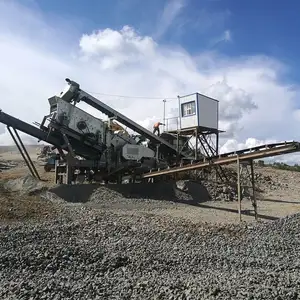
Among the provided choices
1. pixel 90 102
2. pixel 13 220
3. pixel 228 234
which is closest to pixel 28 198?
pixel 13 220

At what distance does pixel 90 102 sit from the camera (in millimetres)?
21156

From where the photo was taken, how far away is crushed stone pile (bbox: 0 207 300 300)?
629cm

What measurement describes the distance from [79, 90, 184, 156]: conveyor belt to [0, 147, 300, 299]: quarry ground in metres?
6.82

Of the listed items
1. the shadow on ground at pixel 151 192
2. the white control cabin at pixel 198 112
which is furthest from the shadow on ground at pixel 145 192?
the white control cabin at pixel 198 112

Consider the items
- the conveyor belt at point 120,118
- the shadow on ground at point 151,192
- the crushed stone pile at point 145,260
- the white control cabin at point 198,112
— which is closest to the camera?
the crushed stone pile at point 145,260

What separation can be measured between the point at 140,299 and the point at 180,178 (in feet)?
63.0

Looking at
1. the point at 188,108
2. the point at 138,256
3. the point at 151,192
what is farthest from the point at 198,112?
the point at 138,256

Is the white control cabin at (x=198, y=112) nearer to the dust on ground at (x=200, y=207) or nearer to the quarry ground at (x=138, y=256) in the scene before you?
the dust on ground at (x=200, y=207)

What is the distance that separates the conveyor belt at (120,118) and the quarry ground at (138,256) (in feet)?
22.4

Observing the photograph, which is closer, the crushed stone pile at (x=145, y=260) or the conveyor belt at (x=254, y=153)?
the crushed stone pile at (x=145, y=260)

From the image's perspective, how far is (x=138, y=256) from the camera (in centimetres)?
856

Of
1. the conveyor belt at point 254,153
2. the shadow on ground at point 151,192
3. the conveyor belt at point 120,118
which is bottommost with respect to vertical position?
the shadow on ground at point 151,192

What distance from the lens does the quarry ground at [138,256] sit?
6336 millimetres

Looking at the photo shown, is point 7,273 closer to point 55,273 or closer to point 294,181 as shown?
point 55,273
